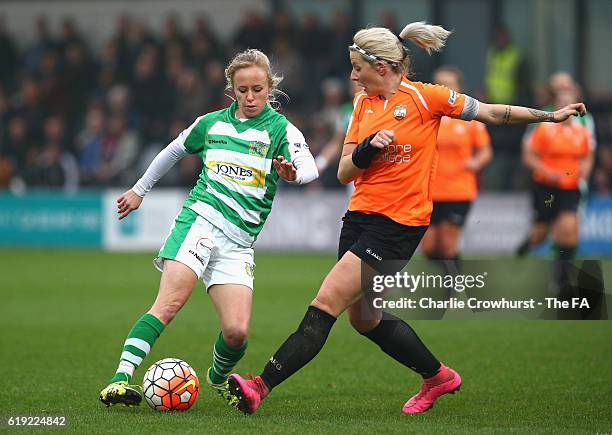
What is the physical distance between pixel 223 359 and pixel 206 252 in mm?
739

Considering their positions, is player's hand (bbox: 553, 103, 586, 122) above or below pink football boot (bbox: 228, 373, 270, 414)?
above

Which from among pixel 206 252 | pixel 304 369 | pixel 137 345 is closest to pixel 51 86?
pixel 304 369

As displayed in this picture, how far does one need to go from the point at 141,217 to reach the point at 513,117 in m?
13.4

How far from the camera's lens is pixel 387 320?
6504mm

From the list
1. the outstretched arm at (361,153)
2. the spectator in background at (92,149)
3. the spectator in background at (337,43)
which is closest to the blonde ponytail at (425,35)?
the outstretched arm at (361,153)

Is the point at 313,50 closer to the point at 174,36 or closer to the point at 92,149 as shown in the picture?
the point at 174,36

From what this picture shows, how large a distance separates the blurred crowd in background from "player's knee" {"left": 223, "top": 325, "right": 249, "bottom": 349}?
13.1m

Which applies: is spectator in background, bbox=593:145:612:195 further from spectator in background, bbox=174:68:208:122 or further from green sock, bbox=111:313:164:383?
green sock, bbox=111:313:164:383

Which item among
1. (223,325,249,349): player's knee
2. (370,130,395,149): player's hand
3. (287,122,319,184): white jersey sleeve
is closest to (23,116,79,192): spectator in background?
(223,325,249,349): player's knee

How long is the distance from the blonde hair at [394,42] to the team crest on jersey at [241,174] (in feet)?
3.07

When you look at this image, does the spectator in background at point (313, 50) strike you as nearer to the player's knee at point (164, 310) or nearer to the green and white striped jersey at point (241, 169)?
the green and white striped jersey at point (241, 169)

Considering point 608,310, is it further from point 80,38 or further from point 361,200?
point 80,38

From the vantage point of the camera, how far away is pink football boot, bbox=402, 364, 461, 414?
257 inches

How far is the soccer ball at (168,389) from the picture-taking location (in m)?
6.29
